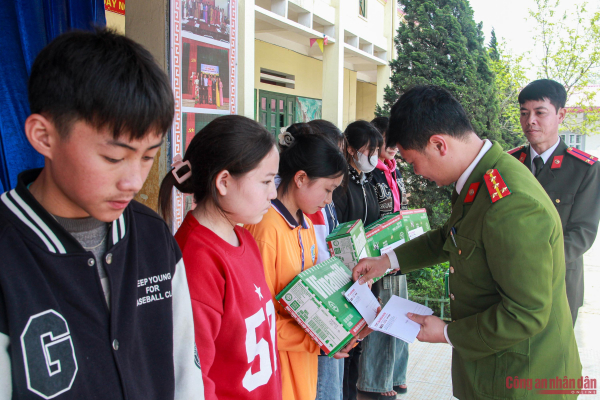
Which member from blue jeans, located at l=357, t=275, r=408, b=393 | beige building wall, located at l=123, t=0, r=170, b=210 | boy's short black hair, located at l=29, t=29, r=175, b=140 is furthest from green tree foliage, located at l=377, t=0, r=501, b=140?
boy's short black hair, located at l=29, t=29, r=175, b=140

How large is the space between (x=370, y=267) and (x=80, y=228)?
1572 mm

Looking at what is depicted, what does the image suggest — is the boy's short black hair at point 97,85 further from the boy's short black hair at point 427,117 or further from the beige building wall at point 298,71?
the beige building wall at point 298,71

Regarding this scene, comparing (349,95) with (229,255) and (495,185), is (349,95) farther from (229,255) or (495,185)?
(229,255)

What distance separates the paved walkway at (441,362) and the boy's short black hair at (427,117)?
7.13ft

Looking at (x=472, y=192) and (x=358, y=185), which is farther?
(x=358, y=185)

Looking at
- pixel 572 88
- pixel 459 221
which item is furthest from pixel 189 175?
pixel 572 88

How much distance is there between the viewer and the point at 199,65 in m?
2.82

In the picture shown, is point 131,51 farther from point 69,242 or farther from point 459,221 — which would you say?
point 459,221

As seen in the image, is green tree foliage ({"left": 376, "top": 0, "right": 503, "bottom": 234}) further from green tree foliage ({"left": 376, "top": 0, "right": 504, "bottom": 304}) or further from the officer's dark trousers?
the officer's dark trousers

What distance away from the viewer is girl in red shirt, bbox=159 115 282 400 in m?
1.32

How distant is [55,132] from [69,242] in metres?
0.22

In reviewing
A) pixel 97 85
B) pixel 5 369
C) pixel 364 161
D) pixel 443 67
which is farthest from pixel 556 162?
pixel 443 67

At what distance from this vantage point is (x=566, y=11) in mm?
8484

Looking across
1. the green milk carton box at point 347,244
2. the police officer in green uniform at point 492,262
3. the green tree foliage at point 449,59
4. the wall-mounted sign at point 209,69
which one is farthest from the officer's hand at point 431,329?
the green tree foliage at point 449,59
